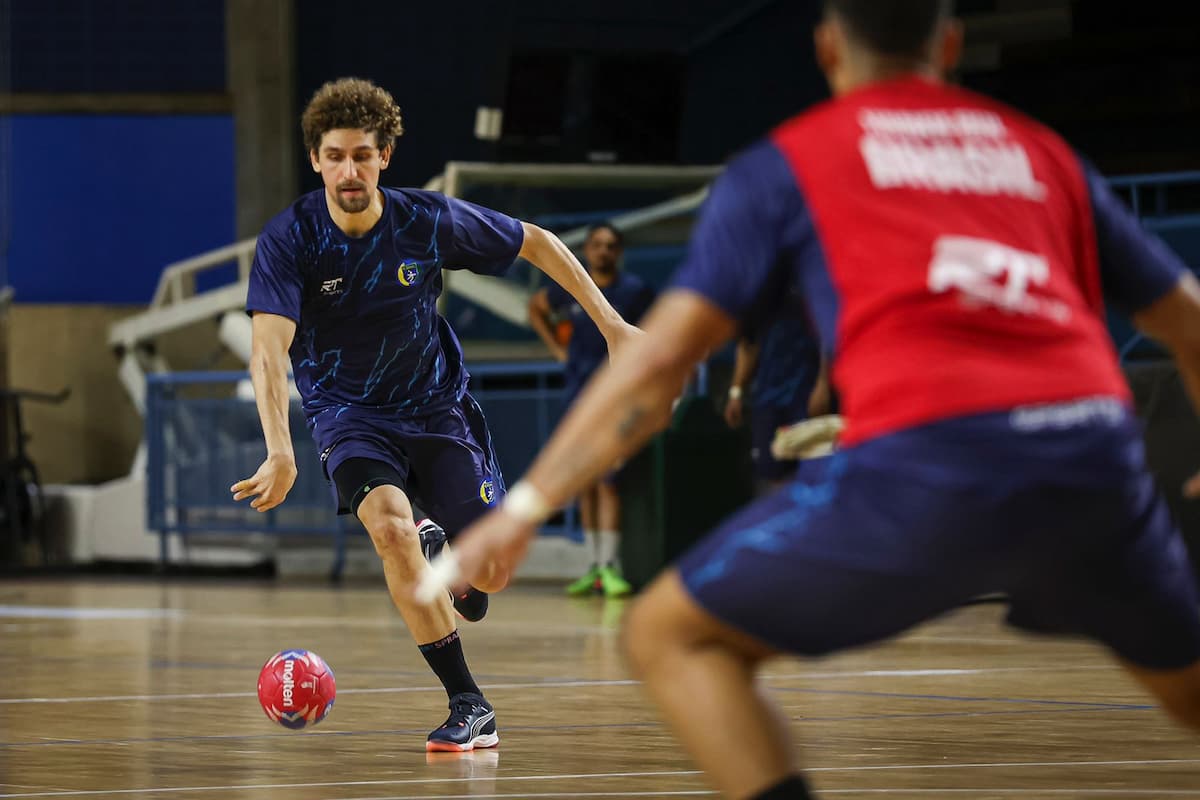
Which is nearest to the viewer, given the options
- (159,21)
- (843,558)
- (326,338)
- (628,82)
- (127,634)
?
(843,558)

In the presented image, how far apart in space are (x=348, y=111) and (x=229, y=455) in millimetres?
9781

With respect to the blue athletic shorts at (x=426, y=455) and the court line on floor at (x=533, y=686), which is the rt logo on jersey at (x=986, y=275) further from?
the court line on floor at (x=533, y=686)

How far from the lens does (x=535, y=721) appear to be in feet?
20.1

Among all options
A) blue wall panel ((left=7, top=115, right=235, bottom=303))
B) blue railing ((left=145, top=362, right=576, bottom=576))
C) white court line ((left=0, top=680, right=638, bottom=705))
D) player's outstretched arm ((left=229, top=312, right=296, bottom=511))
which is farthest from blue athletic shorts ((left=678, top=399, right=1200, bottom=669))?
blue wall panel ((left=7, top=115, right=235, bottom=303))

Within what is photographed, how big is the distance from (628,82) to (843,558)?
53.7 ft

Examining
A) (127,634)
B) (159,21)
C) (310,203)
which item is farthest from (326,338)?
(159,21)

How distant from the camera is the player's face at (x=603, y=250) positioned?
37.7ft

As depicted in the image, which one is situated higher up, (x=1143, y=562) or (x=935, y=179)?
(x=935, y=179)

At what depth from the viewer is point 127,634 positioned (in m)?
10.1

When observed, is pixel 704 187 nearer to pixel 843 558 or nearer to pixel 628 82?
pixel 628 82

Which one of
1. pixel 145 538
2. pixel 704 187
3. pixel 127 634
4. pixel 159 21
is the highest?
pixel 159 21

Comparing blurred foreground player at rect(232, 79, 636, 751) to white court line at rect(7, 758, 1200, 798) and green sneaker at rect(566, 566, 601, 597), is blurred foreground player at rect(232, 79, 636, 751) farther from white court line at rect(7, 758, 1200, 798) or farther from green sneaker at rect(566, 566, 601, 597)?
green sneaker at rect(566, 566, 601, 597)

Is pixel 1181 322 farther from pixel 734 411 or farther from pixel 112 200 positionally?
pixel 112 200

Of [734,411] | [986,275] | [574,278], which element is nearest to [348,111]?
[574,278]
